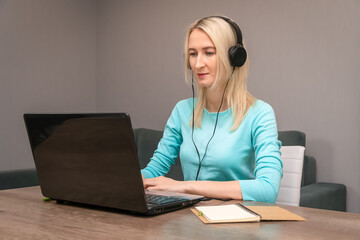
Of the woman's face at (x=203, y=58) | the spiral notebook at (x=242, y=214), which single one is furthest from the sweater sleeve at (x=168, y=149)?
the spiral notebook at (x=242, y=214)

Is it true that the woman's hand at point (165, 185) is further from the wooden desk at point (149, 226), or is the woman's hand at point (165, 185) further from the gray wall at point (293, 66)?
the gray wall at point (293, 66)

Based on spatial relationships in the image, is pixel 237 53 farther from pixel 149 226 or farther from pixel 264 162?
pixel 149 226

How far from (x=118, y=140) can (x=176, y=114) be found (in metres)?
0.88

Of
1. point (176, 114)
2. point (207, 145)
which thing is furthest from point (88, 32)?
point (207, 145)

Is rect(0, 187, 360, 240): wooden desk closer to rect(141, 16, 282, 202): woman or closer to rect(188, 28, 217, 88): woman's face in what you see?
rect(141, 16, 282, 202): woman

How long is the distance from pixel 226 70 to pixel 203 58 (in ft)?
0.33

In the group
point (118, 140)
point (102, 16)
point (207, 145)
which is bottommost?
point (207, 145)

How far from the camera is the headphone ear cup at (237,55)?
4.96 feet

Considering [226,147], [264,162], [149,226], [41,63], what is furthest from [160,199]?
[41,63]

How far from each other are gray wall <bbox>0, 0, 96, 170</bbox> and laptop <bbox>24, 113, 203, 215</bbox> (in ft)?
7.27

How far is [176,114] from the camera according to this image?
171 centimetres

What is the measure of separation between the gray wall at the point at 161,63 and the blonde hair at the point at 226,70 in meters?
1.10

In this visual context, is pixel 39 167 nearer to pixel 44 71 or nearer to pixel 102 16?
pixel 44 71

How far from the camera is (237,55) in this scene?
1.52m
